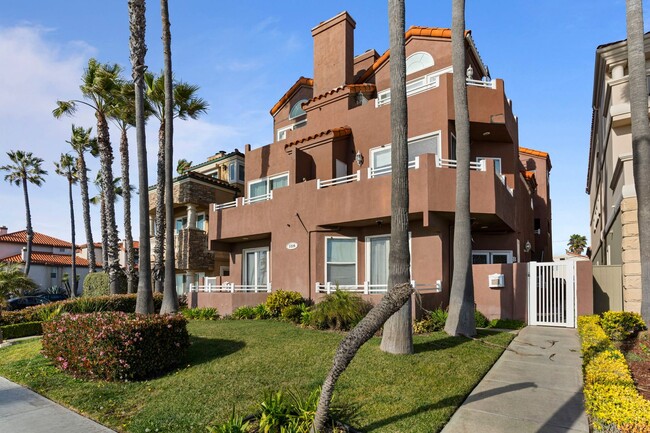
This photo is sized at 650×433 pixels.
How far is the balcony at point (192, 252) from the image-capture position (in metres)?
23.7

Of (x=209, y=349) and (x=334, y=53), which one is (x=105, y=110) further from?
(x=209, y=349)

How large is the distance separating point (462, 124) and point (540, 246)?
19906 mm

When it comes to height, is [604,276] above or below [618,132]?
below

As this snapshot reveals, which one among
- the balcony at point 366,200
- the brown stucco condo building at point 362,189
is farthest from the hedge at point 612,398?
the balcony at point 366,200

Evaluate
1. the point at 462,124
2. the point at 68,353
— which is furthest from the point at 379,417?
the point at 462,124

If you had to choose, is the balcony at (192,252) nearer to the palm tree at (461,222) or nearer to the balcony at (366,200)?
the balcony at (366,200)

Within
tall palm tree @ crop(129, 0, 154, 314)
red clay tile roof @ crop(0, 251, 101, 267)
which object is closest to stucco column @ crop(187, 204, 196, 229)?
tall palm tree @ crop(129, 0, 154, 314)

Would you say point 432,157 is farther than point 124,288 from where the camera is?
No

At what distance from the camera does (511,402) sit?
652 cm

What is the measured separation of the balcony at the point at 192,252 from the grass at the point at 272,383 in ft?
41.0

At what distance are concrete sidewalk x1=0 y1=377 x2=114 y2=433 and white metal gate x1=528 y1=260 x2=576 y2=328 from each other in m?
12.6

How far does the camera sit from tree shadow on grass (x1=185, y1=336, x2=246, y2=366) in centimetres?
979

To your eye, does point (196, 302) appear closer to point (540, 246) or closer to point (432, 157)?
point (432, 157)

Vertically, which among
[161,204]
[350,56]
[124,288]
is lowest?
[124,288]
